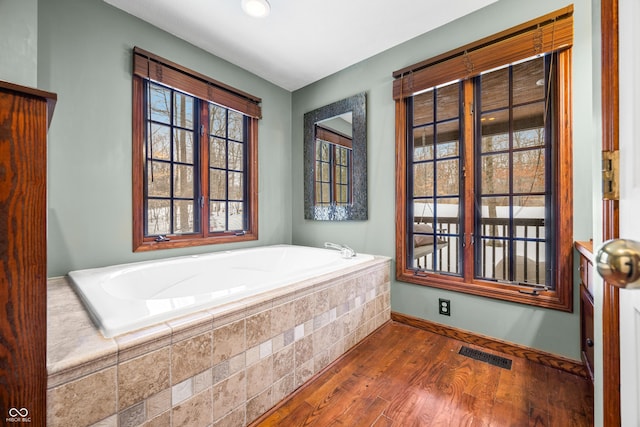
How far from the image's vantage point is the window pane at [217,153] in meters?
2.72

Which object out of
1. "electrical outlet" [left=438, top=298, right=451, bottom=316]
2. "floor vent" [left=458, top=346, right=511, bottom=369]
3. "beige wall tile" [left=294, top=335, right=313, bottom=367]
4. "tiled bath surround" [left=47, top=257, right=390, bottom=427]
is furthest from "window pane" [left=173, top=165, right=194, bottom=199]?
"floor vent" [left=458, top=346, right=511, bottom=369]

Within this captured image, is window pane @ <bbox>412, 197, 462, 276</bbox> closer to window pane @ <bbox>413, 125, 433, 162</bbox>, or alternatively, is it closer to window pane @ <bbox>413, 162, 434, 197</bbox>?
window pane @ <bbox>413, 162, 434, 197</bbox>

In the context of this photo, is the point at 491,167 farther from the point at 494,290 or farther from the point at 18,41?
the point at 18,41

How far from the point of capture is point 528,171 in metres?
1.92

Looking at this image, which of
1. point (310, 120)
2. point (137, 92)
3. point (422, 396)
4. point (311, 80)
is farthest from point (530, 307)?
point (137, 92)

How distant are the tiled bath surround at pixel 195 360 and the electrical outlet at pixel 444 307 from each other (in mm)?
949

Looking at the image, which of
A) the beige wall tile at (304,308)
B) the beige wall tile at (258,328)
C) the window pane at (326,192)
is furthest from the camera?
the window pane at (326,192)

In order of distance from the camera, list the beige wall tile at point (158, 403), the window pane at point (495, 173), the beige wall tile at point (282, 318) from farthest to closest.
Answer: the window pane at point (495, 173)
the beige wall tile at point (282, 318)
the beige wall tile at point (158, 403)

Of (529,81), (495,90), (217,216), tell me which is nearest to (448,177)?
(495,90)

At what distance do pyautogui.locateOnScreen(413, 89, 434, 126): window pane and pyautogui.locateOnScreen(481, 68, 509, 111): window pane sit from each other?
388 millimetres

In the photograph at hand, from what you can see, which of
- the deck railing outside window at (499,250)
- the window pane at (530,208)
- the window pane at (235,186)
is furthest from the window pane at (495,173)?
the window pane at (235,186)

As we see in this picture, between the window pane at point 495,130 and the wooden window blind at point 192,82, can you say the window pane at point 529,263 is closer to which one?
the window pane at point 495,130

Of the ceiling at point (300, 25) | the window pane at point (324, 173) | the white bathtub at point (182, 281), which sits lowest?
Answer: the white bathtub at point (182, 281)

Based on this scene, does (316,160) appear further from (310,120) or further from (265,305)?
(265,305)
